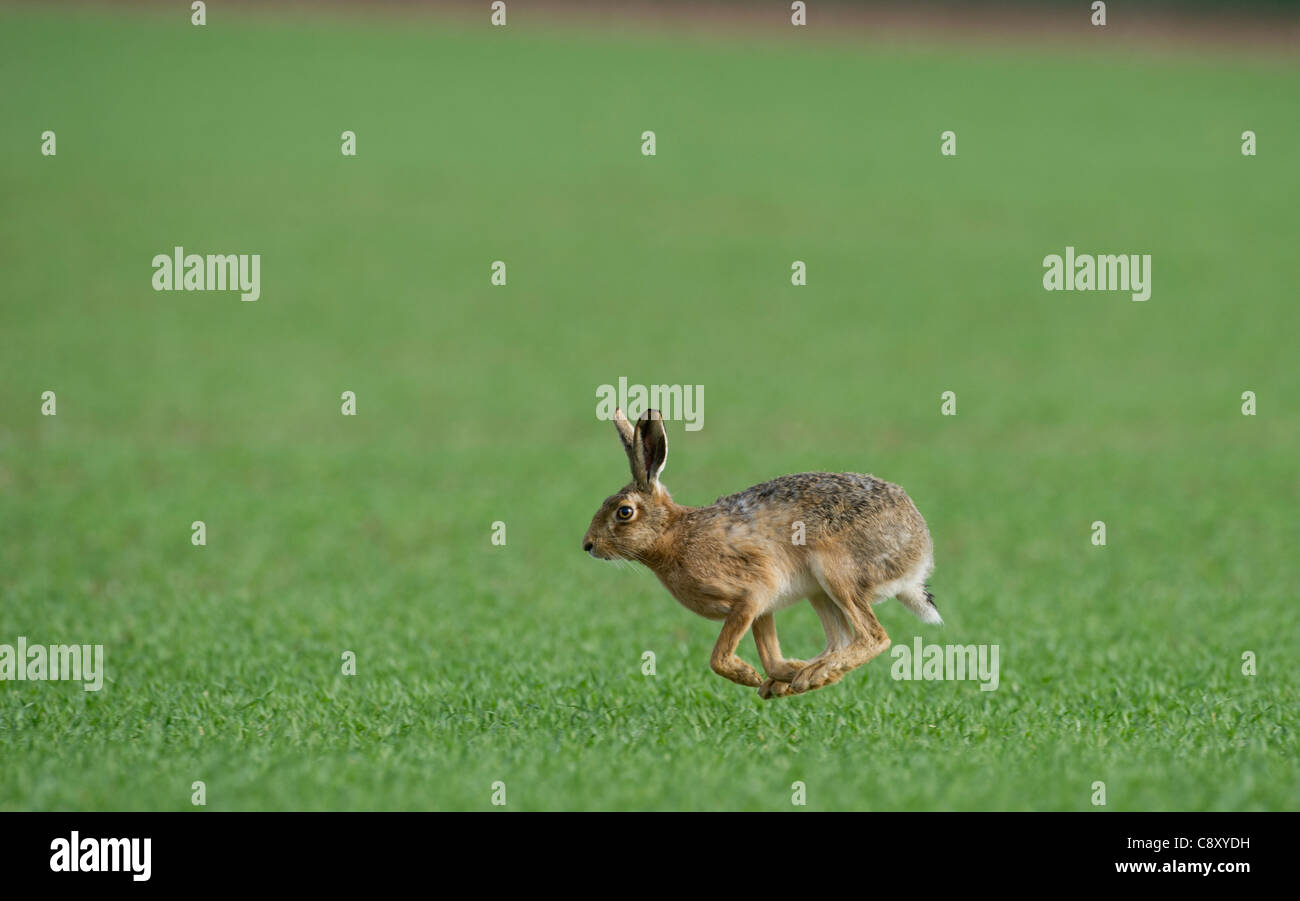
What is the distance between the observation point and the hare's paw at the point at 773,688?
8.24 metres

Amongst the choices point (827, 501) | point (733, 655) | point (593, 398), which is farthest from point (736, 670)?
point (593, 398)

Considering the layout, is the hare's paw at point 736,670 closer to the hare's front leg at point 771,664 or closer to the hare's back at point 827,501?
→ the hare's front leg at point 771,664

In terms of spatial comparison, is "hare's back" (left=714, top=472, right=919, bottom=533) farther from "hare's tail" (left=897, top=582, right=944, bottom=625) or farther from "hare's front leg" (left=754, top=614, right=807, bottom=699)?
"hare's front leg" (left=754, top=614, right=807, bottom=699)

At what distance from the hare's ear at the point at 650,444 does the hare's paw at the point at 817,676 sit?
1.26m

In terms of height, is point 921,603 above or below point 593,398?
below

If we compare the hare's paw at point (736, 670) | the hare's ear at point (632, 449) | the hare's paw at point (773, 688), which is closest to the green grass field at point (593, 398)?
the hare's paw at point (773, 688)

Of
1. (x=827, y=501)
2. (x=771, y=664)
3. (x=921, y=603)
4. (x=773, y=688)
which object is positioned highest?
(x=827, y=501)

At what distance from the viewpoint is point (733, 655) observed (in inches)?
322

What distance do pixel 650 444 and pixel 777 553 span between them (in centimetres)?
85

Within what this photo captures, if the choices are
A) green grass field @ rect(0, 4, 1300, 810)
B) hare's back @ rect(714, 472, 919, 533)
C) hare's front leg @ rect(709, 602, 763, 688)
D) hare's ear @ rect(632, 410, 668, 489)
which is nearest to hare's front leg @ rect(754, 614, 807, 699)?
hare's front leg @ rect(709, 602, 763, 688)

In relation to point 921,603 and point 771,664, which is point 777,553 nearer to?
point 771,664

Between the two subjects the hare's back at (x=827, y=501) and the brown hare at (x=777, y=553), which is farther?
the hare's back at (x=827, y=501)

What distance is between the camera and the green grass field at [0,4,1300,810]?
870cm

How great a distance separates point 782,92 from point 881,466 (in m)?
32.8
